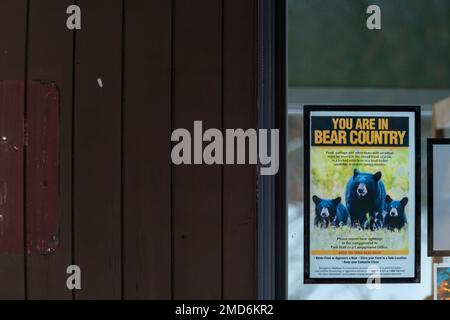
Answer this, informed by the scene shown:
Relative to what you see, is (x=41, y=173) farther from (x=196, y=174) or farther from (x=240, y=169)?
(x=240, y=169)

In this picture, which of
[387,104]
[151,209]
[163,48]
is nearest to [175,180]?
[151,209]

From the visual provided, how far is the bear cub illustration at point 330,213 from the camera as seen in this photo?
2154 millimetres

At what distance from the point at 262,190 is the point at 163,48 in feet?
2.19

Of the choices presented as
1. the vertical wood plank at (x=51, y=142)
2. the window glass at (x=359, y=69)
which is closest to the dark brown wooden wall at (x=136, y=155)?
the vertical wood plank at (x=51, y=142)

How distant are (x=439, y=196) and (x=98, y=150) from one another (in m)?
1.33

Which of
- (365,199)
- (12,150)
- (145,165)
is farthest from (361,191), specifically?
(12,150)

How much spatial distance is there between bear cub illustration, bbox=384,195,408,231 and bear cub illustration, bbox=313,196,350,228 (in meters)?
0.16

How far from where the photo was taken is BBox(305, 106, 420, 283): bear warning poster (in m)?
2.14

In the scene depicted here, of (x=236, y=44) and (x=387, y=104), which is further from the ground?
(x=236, y=44)

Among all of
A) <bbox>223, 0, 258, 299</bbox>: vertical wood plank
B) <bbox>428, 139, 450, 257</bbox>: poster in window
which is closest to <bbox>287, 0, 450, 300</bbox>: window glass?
<bbox>428, 139, 450, 257</bbox>: poster in window

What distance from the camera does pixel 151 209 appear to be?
212cm

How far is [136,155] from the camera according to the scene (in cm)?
212
